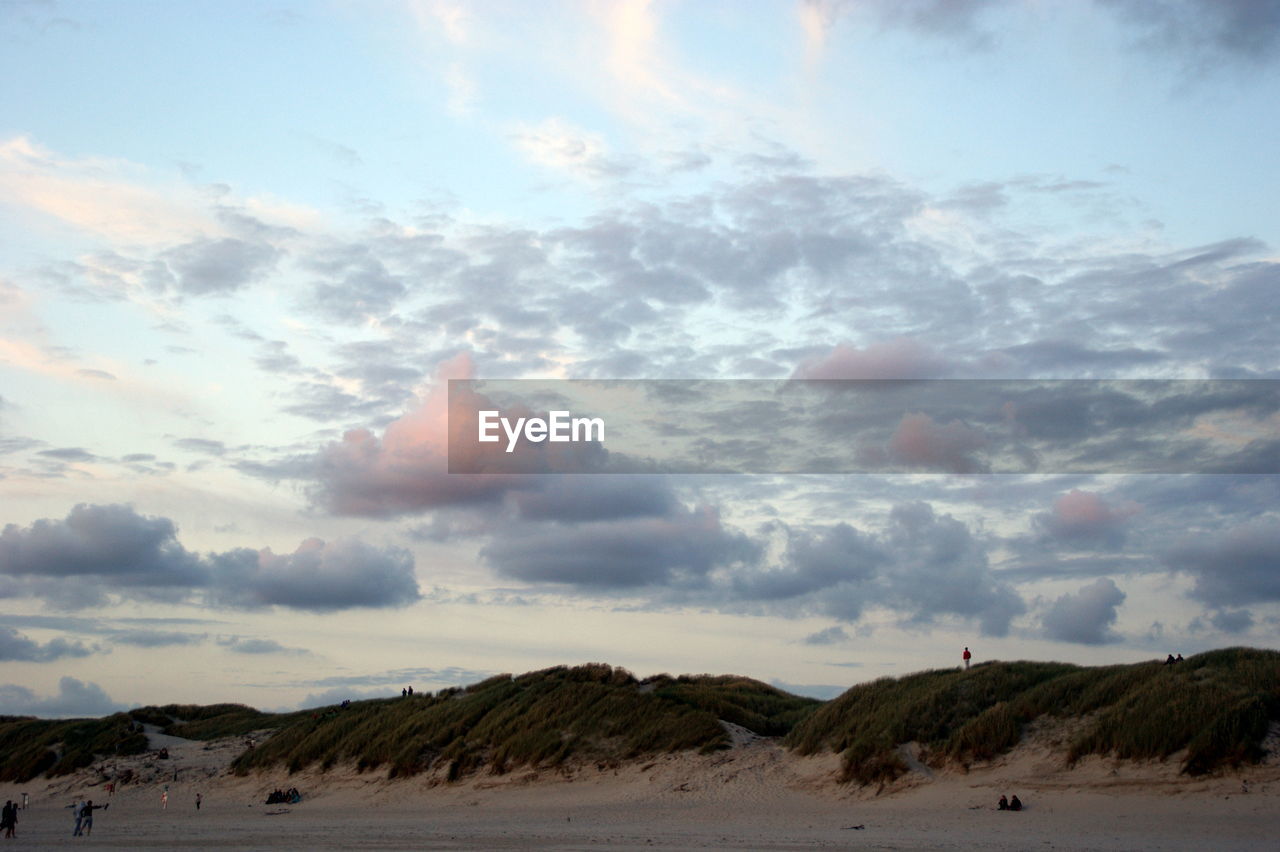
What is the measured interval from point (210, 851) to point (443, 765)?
11.2 metres

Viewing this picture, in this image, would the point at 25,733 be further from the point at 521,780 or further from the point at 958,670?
the point at 958,670

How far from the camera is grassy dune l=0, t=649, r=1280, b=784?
24.8 meters

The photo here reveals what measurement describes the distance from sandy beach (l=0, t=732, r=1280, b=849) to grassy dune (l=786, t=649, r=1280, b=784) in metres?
0.56

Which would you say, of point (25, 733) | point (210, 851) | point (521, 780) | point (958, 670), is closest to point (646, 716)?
point (521, 780)

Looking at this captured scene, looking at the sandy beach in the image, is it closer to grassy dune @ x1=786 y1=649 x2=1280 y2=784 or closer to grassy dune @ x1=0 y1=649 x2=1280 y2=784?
grassy dune @ x1=786 y1=649 x2=1280 y2=784

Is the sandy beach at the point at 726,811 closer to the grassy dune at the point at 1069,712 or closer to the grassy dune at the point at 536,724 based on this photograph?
the grassy dune at the point at 1069,712

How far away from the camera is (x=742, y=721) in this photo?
114 ft

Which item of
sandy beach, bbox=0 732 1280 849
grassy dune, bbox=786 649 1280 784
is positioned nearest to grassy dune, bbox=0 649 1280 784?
grassy dune, bbox=786 649 1280 784

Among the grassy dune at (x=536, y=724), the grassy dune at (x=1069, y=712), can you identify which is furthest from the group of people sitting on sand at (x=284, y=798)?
the grassy dune at (x=1069, y=712)

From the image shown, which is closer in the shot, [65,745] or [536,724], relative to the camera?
[536,724]

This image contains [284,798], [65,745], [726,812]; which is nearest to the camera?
[726,812]

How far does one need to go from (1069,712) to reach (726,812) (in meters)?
9.41

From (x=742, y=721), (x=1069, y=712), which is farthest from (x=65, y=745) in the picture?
(x=1069, y=712)

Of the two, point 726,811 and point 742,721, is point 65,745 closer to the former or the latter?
point 742,721
